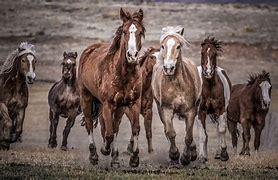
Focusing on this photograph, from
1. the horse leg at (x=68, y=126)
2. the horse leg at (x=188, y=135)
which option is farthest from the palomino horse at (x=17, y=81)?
the horse leg at (x=188, y=135)

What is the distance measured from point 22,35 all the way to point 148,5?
241 cm

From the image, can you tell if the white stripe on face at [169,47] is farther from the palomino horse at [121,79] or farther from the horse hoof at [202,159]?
the horse hoof at [202,159]

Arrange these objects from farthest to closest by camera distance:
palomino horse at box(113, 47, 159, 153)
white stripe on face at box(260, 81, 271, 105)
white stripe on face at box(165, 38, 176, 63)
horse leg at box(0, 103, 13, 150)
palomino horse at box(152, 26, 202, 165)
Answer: white stripe on face at box(260, 81, 271, 105) → palomino horse at box(113, 47, 159, 153) → horse leg at box(0, 103, 13, 150) → palomino horse at box(152, 26, 202, 165) → white stripe on face at box(165, 38, 176, 63)

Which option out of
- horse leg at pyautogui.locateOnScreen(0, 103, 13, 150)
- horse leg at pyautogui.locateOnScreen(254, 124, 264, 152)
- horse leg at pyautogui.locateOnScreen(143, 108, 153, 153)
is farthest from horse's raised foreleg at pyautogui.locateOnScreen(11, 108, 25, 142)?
horse leg at pyautogui.locateOnScreen(254, 124, 264, 152)

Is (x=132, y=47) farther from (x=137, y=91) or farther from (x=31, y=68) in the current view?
(x=31, y=68)

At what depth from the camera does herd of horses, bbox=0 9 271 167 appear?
26.1 feet

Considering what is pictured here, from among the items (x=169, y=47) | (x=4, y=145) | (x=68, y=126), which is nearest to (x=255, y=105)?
(x=68, y=126)

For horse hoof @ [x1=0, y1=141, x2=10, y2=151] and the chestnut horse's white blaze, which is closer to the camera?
the chestnut horse's white blaze

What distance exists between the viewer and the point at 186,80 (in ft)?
28.2

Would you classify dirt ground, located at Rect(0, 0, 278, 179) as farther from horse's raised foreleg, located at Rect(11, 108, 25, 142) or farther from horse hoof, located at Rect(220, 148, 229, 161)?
horse hoof, located at Rect(220, 148, 229, 161)

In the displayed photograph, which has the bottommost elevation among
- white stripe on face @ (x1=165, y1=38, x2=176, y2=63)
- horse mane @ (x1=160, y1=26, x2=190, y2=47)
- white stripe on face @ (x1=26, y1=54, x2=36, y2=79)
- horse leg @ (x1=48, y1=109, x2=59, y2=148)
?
horse leg @ (x1=48, y1=109, x2=59, y2=148)

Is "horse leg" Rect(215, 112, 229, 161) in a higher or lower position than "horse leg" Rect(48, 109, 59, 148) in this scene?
higher

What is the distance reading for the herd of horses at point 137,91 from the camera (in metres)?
7.94

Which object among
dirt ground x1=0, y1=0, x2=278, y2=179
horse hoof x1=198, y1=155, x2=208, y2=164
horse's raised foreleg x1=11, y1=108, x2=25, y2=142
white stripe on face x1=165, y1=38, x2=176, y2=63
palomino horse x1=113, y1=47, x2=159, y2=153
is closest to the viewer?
white stripe on face x1=165, y1=38, x2=176, y2=63
